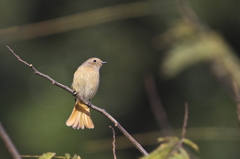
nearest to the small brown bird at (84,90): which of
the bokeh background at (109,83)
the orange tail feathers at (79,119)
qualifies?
the orange tail feathers at (79,119)

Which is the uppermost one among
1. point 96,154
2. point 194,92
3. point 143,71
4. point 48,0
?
point 48,0

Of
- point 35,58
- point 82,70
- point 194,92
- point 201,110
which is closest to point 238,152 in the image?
point 201,110

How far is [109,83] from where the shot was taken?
13.2m

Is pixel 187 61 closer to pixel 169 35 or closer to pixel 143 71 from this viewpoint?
pixel 169 35

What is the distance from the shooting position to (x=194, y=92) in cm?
1251

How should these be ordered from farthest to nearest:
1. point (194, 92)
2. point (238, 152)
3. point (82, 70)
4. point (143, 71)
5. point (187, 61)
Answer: point (143, 71) < point (194, 92) < point (238, 152) < point (82, 70) < point (187, 61)

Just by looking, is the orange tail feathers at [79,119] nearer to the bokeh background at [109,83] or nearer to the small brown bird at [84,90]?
the small brown bird at [84,90]

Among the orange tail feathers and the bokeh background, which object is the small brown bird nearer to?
the orange tail feathers

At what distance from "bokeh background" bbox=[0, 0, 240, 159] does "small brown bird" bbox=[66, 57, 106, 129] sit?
5864 mm

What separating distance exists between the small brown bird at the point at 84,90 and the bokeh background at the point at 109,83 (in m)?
5.86

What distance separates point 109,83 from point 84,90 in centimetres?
879

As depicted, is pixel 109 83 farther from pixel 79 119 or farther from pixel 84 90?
pixel 79 119

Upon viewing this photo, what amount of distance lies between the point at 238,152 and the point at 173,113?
241cm

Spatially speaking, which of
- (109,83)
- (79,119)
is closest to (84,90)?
(79,119)
